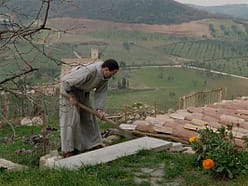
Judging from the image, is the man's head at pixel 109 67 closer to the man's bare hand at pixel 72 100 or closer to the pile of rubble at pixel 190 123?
the man's bare hand at pixel 72 100

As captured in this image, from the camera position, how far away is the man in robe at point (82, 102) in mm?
6184

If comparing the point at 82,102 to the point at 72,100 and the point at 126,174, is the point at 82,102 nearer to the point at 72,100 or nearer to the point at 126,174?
the point at 72,100

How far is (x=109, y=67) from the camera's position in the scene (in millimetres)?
6191

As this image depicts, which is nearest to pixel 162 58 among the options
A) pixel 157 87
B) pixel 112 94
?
pixel 157 87

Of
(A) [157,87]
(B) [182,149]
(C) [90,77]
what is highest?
(C) [90,77]

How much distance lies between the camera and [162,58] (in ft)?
151

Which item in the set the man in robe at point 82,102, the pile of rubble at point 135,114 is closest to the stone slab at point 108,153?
the man in robe at point 82,102

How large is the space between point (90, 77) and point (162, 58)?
1572 inches

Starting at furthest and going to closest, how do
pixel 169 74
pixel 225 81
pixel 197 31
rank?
pixel 197 31 < pixel 169 74 < pixel 225 81

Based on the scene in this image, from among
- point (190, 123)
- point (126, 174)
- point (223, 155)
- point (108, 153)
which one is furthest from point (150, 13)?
point (223, 155)

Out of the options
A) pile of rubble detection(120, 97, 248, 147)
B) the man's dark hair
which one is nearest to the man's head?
the man's dark hair

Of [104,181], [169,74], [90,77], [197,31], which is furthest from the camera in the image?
[197,31]

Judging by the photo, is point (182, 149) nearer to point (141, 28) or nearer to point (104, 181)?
point (104, 181)

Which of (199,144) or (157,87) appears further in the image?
(157,87)
